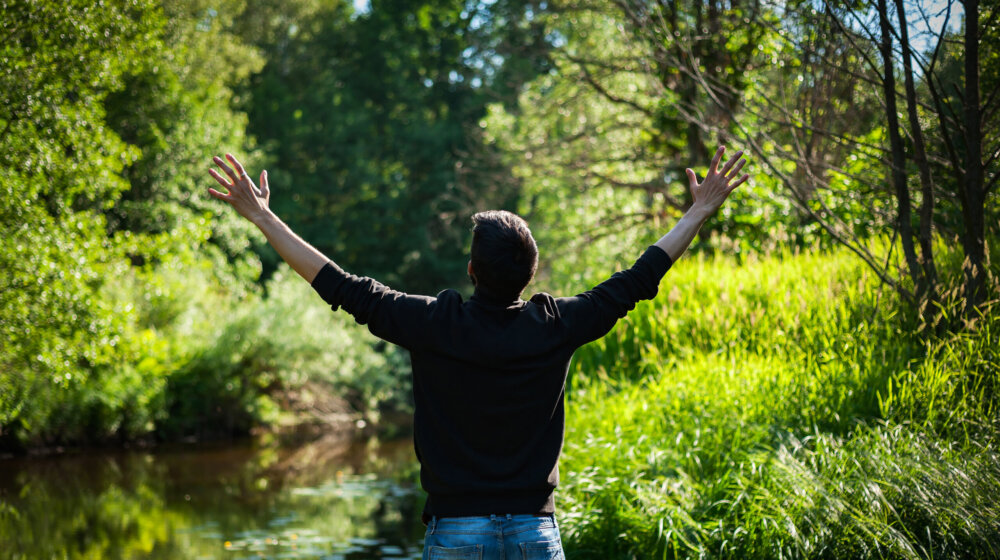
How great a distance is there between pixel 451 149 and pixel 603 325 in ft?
103

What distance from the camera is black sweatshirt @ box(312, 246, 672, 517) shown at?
243 centimetres

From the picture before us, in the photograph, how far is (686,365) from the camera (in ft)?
25.6

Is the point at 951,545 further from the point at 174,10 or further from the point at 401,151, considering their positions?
the point at 401,151

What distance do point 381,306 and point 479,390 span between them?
0.34 metres

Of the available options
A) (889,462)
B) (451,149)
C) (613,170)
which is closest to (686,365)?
(889,462)

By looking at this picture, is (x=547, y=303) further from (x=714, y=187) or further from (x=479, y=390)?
(x=714, y=187)

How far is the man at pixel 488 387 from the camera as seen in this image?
2.42 meters

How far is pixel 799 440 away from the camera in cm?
566

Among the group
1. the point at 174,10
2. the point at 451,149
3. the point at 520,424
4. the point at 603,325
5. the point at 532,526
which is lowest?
the point at 532,526

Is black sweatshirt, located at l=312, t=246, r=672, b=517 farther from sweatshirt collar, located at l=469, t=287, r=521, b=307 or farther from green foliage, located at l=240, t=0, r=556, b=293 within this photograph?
green foliage, located at l=240, t=0, r=556, b=293

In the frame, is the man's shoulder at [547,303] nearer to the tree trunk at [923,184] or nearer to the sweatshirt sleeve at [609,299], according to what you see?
the sweatshirt sleeve at [609,299]

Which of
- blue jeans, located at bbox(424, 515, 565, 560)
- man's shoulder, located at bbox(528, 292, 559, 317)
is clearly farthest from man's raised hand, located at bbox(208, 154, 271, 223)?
blue jeans, located at bbox(424, 515, 565, 560)

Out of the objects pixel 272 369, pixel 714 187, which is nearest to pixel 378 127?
pixel 272 369

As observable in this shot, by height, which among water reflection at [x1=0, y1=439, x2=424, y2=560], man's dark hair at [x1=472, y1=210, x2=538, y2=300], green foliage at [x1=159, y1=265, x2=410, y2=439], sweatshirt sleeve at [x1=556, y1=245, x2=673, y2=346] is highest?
man's dark hair at [x1=472, y1=210, x2=538, y2=300]
